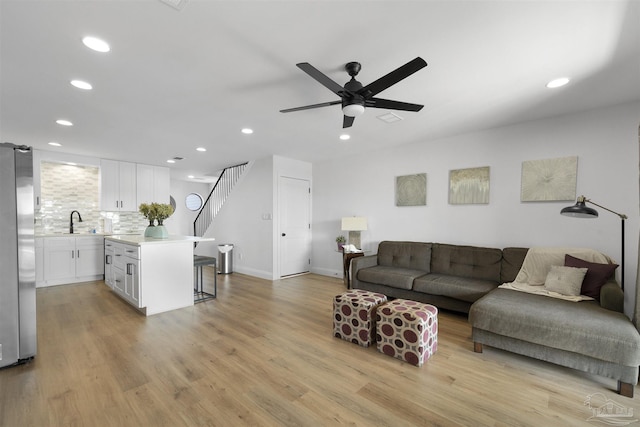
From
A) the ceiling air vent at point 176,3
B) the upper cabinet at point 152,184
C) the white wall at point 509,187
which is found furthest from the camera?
the upper cabinet at point 152,184

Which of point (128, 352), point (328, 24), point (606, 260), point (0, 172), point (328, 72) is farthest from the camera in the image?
point (606, 260)

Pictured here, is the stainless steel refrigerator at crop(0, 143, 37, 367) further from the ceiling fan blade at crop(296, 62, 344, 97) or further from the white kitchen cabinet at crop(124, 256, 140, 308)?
the ceiling fan blade at crop(296, 62, 344, 97)

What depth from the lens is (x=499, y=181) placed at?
3.79m

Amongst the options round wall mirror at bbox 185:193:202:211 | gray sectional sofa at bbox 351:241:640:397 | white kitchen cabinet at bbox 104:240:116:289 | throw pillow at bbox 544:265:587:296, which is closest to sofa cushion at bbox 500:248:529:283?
gray sectional sofa at bbox 351:241:640:397

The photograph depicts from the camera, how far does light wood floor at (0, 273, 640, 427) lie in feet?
5.55

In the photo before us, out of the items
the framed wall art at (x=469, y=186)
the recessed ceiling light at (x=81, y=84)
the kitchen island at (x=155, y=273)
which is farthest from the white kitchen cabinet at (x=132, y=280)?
the framed wall art at (x=469, y=186)

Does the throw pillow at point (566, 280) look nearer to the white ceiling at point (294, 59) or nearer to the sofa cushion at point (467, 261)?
the sofa cushion at point (467, 261)

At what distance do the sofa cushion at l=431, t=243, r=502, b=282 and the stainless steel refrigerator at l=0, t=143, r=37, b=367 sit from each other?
4509 millimetres

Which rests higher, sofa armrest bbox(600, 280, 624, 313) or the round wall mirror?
the round wall mirror

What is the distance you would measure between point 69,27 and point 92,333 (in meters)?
2.84

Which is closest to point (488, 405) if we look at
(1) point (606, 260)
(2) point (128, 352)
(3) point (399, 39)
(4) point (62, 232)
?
(1) point (606, 260)

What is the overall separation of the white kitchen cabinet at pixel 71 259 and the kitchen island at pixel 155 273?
6.28 ft

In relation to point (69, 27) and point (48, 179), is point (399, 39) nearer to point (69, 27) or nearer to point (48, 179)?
point (69, 27)

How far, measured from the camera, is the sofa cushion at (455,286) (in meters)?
3.17
